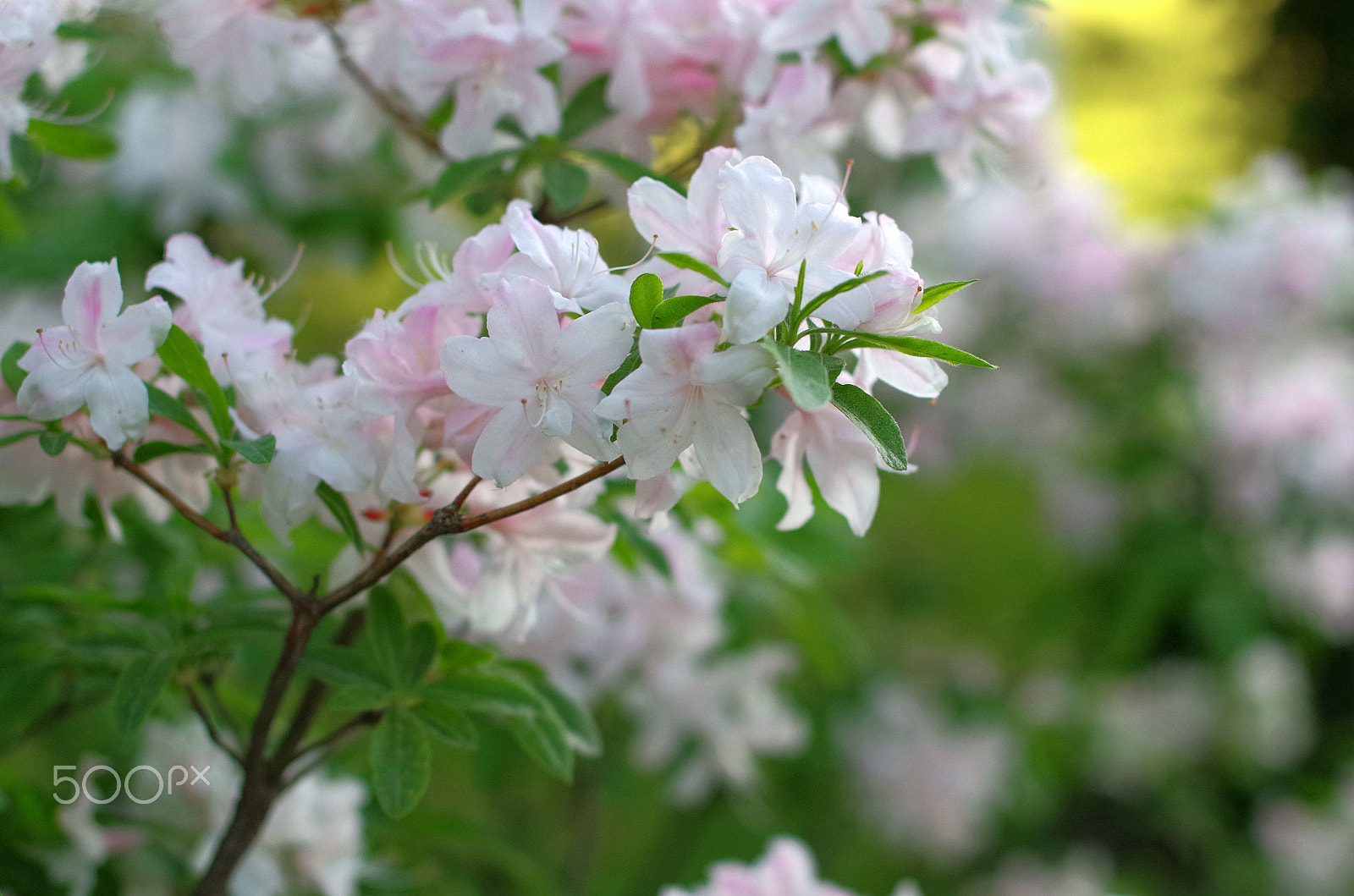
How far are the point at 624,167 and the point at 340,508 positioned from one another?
314 millimetres

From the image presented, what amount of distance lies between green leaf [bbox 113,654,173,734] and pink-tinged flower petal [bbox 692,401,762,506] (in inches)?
15.0

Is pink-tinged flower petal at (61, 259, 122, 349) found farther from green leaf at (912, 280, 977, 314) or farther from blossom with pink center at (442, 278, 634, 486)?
green leaf at (912, 280, 977, 314)

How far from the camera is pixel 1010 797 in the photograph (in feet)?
7.59

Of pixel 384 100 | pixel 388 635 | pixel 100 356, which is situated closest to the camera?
pixel 100 356

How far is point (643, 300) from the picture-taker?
1.82 ft

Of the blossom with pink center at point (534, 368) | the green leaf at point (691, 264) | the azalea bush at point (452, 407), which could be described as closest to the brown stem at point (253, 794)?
the azalea bush at point (452, 407)

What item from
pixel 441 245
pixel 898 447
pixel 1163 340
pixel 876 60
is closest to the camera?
pixel 898 447

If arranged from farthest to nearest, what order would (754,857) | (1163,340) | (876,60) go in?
(754,857) < (1163,340) < (876,60)

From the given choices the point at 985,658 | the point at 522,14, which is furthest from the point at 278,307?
the point at 985,658

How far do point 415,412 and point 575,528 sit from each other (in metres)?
0.14

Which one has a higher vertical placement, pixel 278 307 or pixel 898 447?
pixel 278 307

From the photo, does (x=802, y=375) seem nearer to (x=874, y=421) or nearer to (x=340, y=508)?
(x=874, y=421)

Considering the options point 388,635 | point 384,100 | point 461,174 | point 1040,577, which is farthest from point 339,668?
point 1040,577

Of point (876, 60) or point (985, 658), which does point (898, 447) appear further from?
point (985, 658)
